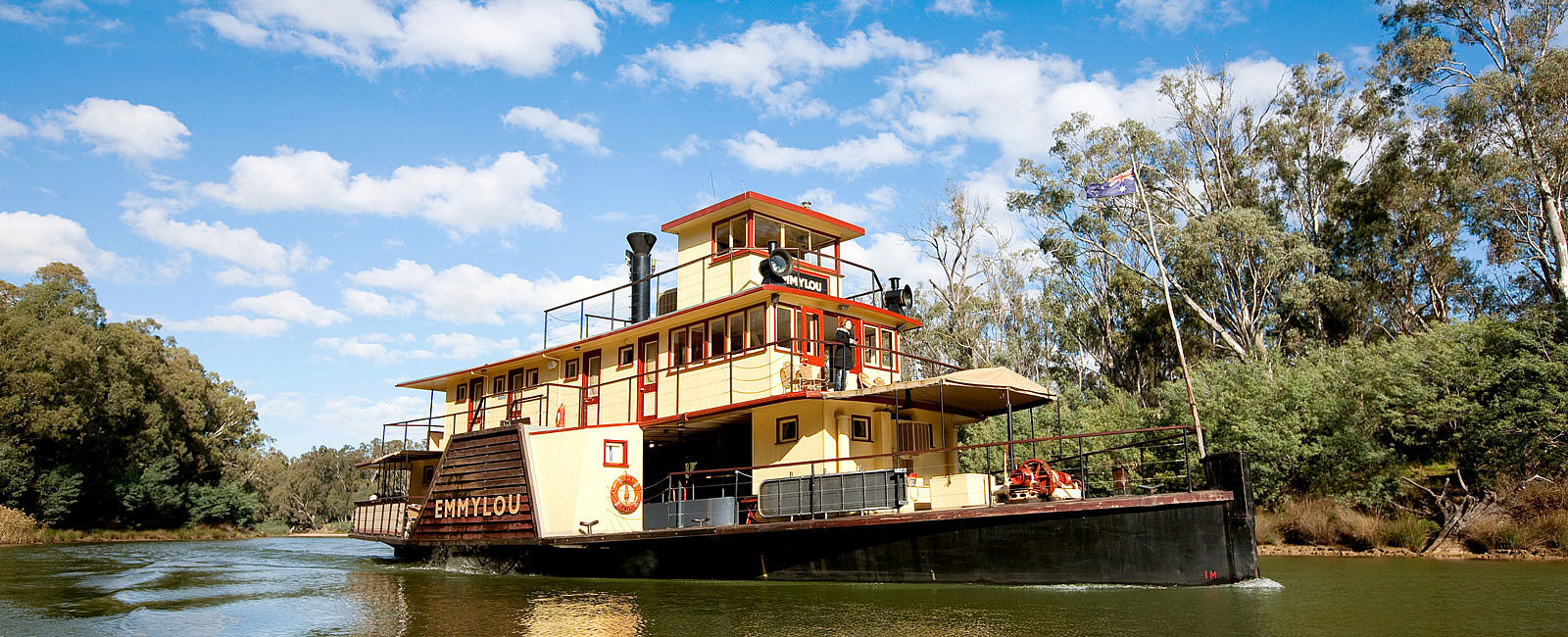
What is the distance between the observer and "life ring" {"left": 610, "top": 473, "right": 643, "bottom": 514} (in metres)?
14.4

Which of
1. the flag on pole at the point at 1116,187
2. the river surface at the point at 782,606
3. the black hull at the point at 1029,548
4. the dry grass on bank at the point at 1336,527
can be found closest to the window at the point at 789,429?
the black hull at the point at 1029,548

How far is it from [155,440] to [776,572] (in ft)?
114

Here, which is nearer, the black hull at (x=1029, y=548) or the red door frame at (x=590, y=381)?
the black hull at (x=1029, y=548)

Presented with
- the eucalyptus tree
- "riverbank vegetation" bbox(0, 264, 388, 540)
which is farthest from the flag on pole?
"riverbank vegetation" bbox(0, 264, 388, 540)

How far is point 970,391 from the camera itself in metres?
13.1

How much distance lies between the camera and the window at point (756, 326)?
1445 cm

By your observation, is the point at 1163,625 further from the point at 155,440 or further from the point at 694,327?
the point at 155,440

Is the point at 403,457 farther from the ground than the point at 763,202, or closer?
closer

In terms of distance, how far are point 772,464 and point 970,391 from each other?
118 inches

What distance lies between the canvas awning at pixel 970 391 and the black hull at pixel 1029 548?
173 centimetres

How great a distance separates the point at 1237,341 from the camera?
34656mm

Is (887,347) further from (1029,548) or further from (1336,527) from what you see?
(1336,527)

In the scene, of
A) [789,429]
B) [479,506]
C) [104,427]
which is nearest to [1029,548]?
[789,429]

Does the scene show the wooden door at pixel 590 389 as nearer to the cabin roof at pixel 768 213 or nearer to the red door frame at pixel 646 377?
the red door frame at pixel 646 377
